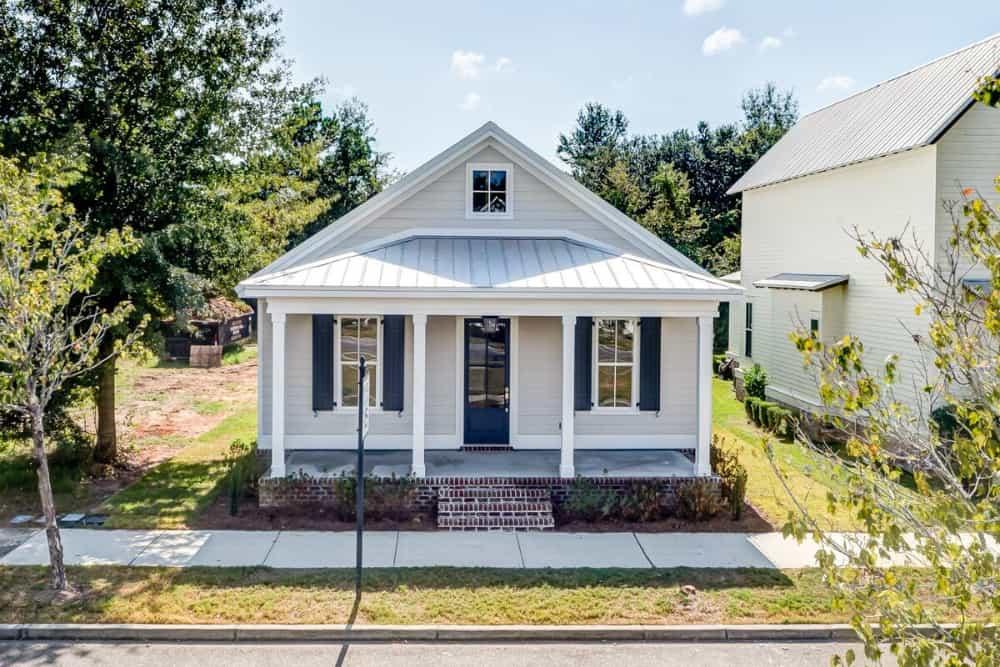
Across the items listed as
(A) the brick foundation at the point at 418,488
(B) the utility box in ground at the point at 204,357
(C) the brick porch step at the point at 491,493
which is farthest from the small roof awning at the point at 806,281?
(B) the utility box in ground at the point at 204,357

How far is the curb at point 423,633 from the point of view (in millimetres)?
8445

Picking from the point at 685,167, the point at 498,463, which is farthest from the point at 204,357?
the point at 685,167

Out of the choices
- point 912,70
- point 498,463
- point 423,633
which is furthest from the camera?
point 912,70

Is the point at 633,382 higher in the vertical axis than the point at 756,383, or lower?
higher

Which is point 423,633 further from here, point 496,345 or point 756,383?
point 756,383

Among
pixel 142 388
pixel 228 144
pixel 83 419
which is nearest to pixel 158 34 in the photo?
pixel 228 144

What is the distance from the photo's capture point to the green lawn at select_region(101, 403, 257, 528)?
40.3 ft

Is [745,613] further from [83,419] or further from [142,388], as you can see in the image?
[142,388]

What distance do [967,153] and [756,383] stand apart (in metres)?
8.05

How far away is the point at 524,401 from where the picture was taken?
1462cm

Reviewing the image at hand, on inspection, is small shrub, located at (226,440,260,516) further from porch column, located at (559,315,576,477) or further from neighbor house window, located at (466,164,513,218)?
neighbor house window, located at (466,164,513,218)

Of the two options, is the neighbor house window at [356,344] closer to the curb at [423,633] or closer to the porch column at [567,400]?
the porch column at [567,400]

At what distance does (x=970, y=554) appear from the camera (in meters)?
3.67

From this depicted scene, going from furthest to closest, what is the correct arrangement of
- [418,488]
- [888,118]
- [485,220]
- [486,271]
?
[888,118] → [485,220] → [486,271] → [418,488]
